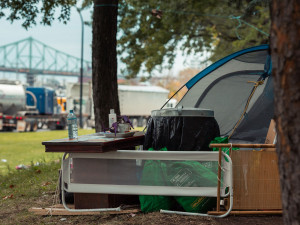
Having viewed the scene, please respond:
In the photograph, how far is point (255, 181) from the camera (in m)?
4.47

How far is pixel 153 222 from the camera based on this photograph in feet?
13.7

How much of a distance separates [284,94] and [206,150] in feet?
8.74

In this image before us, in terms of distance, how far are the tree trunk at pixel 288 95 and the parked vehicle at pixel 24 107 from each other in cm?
2352

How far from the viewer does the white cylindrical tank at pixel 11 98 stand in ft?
80.1

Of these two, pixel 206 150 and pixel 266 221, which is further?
pixel 206 150

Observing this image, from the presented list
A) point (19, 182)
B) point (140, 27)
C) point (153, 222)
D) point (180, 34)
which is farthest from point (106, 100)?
point (180, 34)

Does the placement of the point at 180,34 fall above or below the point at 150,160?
above

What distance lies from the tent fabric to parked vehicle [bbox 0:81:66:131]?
18.8m

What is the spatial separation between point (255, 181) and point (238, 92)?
3.16 m

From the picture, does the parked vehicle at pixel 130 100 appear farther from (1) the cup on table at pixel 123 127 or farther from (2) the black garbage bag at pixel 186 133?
(2) the black garbage bag at pixel 186 133

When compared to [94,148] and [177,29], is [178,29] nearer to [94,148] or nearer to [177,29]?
[177,29]

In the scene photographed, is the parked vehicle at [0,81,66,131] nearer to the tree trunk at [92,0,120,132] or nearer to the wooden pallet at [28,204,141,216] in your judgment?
the tree trunk at [92,0,120,132]

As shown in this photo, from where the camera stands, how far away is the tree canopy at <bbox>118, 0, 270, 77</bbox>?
15.6 m

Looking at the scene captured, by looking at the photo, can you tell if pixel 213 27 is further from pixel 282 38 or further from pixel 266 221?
pixel 282 38
